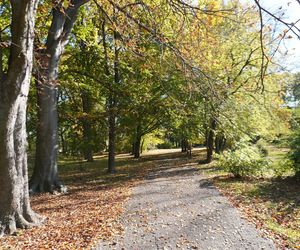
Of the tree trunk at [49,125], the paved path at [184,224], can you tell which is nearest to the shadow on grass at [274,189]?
the paved path at [184,224]

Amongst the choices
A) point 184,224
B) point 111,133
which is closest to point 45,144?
point 111,133

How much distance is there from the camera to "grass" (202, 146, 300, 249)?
601 centimetres

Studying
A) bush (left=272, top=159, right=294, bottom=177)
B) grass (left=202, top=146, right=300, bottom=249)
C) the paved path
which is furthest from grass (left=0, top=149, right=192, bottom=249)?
bush (left=272, top=159, right=294, bottom=177)

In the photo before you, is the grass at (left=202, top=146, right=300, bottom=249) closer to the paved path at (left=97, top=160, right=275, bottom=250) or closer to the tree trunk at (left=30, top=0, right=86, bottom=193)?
the paved path at (left=97, top=160, right=275, bottom=250)

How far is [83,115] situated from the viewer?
557 inches

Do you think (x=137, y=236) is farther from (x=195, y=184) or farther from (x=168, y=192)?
(x=195, y=184)

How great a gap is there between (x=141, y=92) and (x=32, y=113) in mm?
5494

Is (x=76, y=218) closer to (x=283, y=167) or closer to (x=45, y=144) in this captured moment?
(x=45, y=144)

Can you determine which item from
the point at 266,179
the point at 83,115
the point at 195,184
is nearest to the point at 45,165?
the point at 83,115

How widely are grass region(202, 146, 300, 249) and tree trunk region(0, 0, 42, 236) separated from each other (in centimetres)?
504

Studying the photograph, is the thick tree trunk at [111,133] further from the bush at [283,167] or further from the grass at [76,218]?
the bush at [283,167]

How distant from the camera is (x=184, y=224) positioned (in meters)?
6.32

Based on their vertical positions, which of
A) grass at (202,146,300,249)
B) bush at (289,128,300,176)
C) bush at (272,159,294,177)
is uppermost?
bush at (289,128,300,176)

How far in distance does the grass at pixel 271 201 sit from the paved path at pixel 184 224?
1.16 ft
